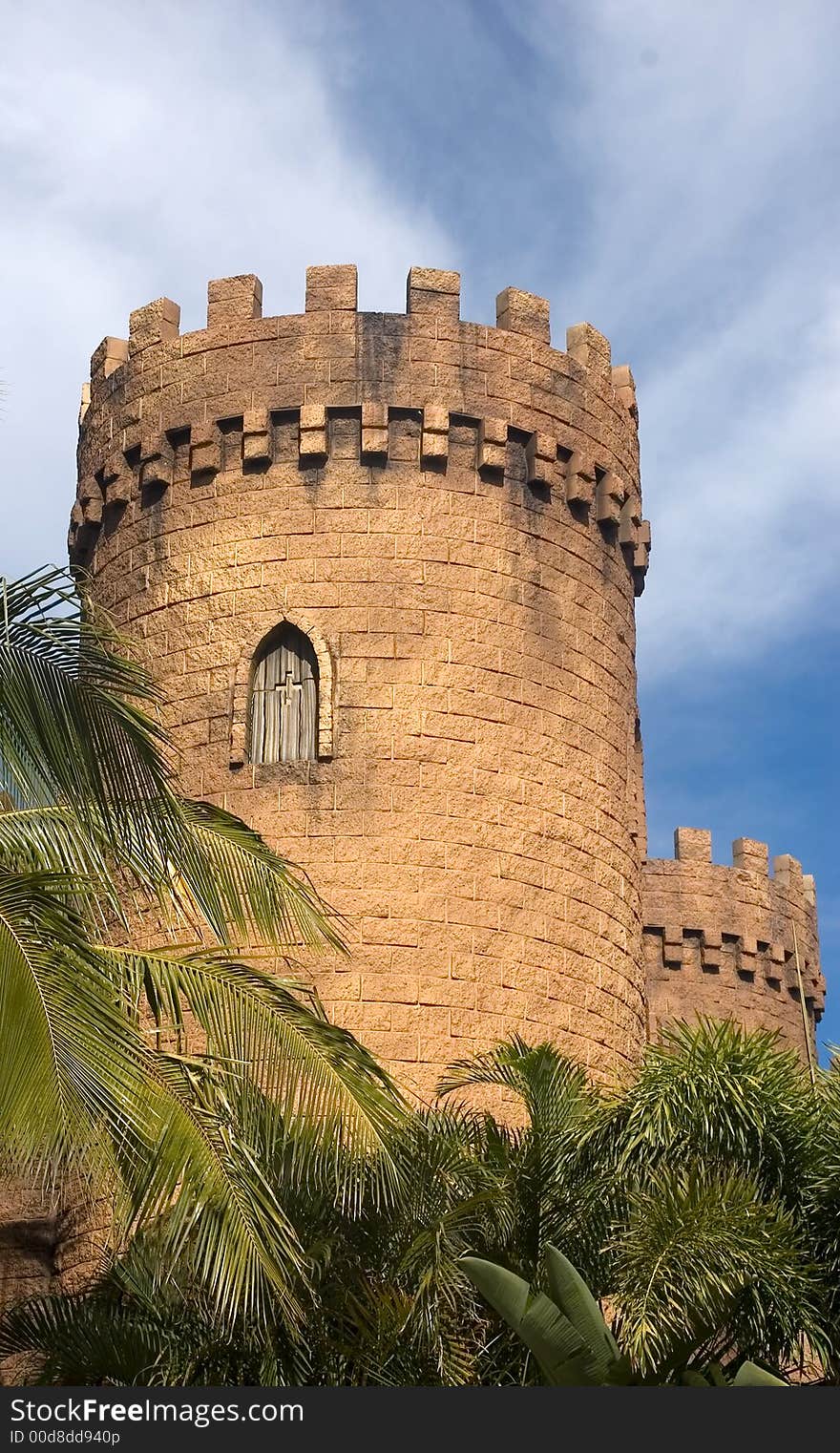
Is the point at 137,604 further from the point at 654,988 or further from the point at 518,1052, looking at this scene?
the point at 654,988

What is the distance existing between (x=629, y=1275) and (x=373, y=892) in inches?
215

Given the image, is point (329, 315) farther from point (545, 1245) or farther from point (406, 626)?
point (545, 1245)

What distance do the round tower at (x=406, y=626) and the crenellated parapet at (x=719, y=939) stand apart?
6.53 m

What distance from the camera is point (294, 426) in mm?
17250

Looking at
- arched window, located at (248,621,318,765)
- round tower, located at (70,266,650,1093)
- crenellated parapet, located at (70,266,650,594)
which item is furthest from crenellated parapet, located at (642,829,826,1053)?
arched window, located at (248,621,318,765)

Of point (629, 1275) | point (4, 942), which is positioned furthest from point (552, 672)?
point (4, 942)

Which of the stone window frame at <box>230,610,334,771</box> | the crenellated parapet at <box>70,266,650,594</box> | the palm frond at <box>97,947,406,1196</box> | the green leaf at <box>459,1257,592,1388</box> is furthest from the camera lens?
the crenellated parapet at <box>70,266,650,594</box>

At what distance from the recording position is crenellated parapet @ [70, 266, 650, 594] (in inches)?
676

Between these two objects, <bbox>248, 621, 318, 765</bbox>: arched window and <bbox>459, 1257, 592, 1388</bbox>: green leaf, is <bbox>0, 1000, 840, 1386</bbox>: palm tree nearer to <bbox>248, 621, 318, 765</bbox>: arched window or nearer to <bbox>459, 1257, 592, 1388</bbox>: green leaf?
<bbox>459, 1257, 592, 1388</bbox>: green leaf

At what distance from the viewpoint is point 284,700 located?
16578mm

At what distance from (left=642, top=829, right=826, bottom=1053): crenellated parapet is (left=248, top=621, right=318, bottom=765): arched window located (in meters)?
8.61

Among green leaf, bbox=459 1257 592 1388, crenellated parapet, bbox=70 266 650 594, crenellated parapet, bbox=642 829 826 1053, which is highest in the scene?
crenellated parapet, bbox=70 266 650 594

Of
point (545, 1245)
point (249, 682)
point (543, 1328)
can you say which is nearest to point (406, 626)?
point (249, 682)

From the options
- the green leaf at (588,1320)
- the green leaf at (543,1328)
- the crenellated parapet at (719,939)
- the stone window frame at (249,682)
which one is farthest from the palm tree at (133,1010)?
the crenellated parapet at (719,939)
